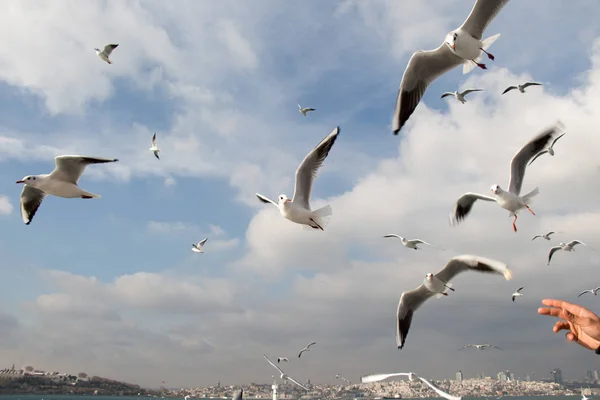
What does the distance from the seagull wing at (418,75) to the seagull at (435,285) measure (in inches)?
117

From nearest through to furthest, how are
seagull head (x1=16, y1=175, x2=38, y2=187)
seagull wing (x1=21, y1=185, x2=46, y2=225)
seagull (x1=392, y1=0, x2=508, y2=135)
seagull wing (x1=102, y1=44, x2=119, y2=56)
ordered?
seagull (x1=392, y1=0, x2=508, y2=135) → seagull head (x1=16, y1=175, x2=38, y2=187) → seagull wing (x1=21, y1=185, x2=46, y2=225) → seagull wing (x1=102, y1=44, x2=119, y2=56)

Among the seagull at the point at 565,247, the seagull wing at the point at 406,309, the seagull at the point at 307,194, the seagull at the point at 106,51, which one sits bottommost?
the seagull wing at the point at 406,309

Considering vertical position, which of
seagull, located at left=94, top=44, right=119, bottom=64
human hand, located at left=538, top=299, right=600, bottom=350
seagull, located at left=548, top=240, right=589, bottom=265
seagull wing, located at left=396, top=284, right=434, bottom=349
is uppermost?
seagull, located at left=94, top=44, right=119, bottom=64

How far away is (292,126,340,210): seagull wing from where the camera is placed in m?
9.76

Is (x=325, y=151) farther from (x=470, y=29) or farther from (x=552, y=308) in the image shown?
(x=552, y=308)

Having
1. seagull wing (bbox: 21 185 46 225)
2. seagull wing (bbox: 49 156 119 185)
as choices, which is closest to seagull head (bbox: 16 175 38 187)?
seagull wing (bbox: 49 156 119 185)

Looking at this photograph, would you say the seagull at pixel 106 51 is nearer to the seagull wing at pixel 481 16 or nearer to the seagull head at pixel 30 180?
the seagull head at pixel 30 180

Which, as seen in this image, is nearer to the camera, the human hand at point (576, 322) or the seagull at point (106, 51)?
the human hand at point (576, 322)

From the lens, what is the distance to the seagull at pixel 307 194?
9.78 metres

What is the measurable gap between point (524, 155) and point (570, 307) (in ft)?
35.7

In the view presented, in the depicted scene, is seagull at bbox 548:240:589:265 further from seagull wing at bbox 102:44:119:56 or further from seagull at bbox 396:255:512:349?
seagull wing at bbox 102:44:119:56

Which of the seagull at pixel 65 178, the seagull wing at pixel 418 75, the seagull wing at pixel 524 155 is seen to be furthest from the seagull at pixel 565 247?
the seagull at pixel 65 178

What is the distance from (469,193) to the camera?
42.2 ft

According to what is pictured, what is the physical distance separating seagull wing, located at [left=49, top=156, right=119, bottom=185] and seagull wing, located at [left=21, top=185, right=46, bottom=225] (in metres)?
2.31
